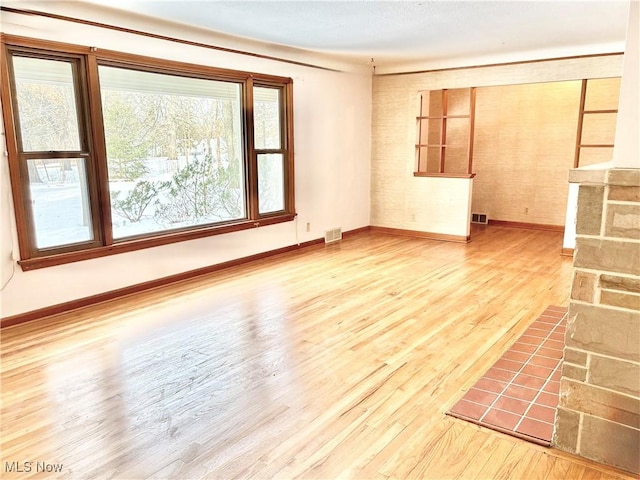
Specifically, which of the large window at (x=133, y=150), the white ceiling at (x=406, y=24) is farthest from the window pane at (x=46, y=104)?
the white ceiling at (x=406, y=24)

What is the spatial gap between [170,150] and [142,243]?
1.01 m

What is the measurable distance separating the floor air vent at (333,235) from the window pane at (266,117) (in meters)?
1.56

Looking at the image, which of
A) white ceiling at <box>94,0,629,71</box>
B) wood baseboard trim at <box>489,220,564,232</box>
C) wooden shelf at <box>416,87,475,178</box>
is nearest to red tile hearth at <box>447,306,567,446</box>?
white ceiling at <box>94,0,629,71</box>

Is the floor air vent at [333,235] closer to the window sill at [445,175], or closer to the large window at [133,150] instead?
the large window at [133,150]


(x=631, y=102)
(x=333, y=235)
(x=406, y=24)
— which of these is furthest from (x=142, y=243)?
(x=631, y=102)

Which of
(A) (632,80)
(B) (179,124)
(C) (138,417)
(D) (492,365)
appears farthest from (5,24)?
(D) (492,365)

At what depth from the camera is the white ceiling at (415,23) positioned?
3719 mm

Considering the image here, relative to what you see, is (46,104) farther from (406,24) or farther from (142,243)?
(406,24)

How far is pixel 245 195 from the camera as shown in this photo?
5.48 m

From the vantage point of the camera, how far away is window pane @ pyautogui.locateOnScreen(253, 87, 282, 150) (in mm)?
5500

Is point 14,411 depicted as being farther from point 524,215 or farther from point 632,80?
point 524,215

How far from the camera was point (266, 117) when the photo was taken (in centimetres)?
564

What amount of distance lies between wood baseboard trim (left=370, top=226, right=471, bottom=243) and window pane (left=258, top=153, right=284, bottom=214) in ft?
7.12

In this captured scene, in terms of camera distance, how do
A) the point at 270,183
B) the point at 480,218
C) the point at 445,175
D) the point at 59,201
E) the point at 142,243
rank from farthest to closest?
the point at 480,218, the point at 445,175, the point at 270,183, the point at 142,243, the point at 59,201
